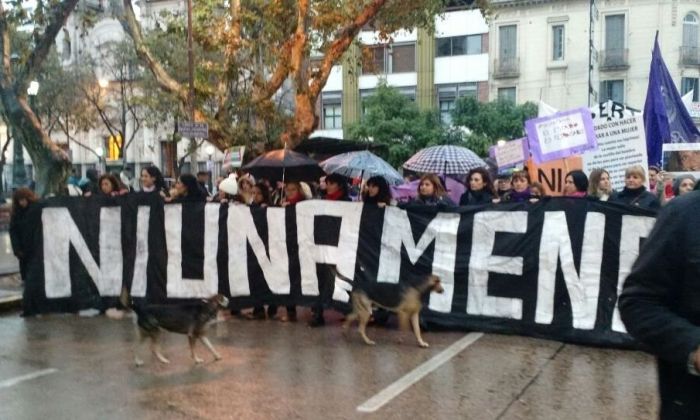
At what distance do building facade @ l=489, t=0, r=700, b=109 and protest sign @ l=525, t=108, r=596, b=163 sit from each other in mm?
28783

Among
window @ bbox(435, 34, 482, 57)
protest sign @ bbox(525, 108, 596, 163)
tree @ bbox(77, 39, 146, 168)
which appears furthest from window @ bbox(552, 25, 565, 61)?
protest sign @ bbox(525, 108, 596, 163)

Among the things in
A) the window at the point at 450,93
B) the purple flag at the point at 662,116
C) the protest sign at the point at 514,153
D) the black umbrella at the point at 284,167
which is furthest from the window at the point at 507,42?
the black umbrella at the point at 284,167

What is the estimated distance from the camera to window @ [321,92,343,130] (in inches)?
1767

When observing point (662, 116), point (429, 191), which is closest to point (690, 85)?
point (662, 116)

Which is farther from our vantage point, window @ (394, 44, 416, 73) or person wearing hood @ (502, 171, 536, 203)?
window @ (394, 44, 416, 73)

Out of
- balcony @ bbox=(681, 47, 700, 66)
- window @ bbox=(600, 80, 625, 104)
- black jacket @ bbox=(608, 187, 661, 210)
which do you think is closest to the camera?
black jacket @ bbox=(608, 187, 661, 210)

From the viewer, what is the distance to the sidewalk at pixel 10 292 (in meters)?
9.96

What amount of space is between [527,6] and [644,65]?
272 inches

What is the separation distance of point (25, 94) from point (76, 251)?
4321mm

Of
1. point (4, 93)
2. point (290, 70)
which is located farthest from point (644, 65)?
point (4, 93)

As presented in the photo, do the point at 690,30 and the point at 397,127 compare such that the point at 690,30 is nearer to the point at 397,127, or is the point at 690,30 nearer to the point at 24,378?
the point at 397,127

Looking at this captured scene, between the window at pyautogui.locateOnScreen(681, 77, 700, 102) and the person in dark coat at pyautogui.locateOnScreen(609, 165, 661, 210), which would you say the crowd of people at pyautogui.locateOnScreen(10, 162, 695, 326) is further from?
the window at pyautogui.locateOnScreen(681, 77, 700, 102)

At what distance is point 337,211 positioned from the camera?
346 inches

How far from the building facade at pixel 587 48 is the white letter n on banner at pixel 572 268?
31.7 m
